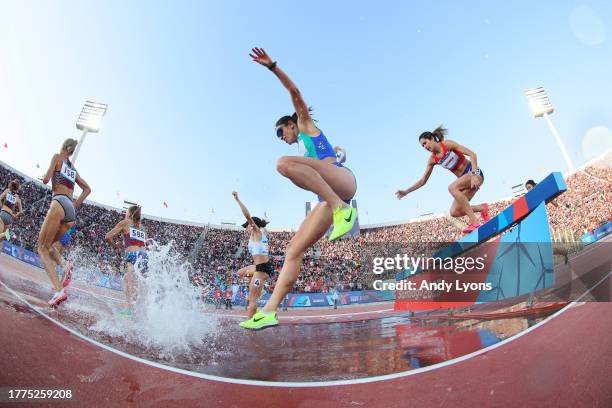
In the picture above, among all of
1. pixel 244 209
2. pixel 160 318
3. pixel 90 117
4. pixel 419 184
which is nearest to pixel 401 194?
pixel 419 184

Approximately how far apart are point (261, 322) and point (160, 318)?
3.19m

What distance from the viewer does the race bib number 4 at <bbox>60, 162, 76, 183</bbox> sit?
4.55 m

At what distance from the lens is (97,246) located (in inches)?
944

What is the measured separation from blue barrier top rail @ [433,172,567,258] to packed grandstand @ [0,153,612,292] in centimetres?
1249

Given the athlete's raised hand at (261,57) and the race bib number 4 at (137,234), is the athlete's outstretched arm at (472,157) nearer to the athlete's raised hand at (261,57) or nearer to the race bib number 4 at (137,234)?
the athlete's raised hand at (261,57)

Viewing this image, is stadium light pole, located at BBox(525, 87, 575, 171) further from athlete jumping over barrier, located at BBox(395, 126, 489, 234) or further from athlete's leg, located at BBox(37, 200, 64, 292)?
athlete's leg, located at BBox(37, 200, 64, 292)

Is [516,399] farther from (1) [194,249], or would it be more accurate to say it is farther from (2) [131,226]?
(1) [194,249]

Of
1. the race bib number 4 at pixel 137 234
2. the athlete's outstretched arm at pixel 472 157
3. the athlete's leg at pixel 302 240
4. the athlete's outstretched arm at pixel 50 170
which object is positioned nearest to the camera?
the athlete's leg at pixel 302 240

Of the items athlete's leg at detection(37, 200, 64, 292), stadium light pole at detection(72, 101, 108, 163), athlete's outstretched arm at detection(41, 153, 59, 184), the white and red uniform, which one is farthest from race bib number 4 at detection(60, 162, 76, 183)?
stadium light pole at detection(72, 101, 108, 163)

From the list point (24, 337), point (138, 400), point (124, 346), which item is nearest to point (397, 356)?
point (138, 400)

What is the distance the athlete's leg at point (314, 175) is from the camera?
8.64ft

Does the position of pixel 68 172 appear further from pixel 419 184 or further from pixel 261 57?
pixel 419 184

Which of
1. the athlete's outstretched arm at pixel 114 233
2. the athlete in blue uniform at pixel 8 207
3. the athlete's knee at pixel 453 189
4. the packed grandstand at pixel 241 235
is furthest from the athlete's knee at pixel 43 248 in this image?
the packed grandstand at pixel 241 235

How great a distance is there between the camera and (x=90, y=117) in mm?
26375
